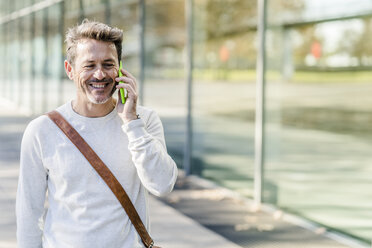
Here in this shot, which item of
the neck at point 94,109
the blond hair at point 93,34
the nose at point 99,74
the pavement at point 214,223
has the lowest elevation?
the pavement at point 214,223

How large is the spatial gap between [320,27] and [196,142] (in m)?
3.25

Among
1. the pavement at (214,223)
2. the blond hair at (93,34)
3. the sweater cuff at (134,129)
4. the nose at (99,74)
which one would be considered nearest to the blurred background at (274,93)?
the pavement at (214,223)

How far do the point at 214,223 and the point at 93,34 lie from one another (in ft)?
14.1

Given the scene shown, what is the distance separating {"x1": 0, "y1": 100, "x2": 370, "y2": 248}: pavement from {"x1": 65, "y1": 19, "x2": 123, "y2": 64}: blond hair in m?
3.38

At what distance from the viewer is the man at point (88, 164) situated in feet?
7.70

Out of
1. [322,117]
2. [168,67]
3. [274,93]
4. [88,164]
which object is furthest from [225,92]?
[88,164]

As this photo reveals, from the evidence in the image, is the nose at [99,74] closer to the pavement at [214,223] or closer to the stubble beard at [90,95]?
the stubble beard at [90,95]

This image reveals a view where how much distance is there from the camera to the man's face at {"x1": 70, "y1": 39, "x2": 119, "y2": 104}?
7.93 ft

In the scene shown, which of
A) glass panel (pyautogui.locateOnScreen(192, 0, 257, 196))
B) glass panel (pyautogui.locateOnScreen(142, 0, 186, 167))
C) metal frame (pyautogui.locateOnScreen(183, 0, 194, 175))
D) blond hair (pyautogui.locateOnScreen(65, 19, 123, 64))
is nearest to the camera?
blond hair (pyautogui.locateOnScreen(65, 19, 123, 64))

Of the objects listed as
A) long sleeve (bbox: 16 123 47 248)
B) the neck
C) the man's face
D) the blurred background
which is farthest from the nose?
the blurred background

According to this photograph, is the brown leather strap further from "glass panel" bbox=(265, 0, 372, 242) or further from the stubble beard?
"glass panel" bbox=(265, 0, 372, 242)

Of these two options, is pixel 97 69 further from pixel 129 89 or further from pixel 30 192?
pixel 30 192

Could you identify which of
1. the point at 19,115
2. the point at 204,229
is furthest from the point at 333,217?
the point at 19,115

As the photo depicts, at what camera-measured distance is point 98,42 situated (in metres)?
2.42
